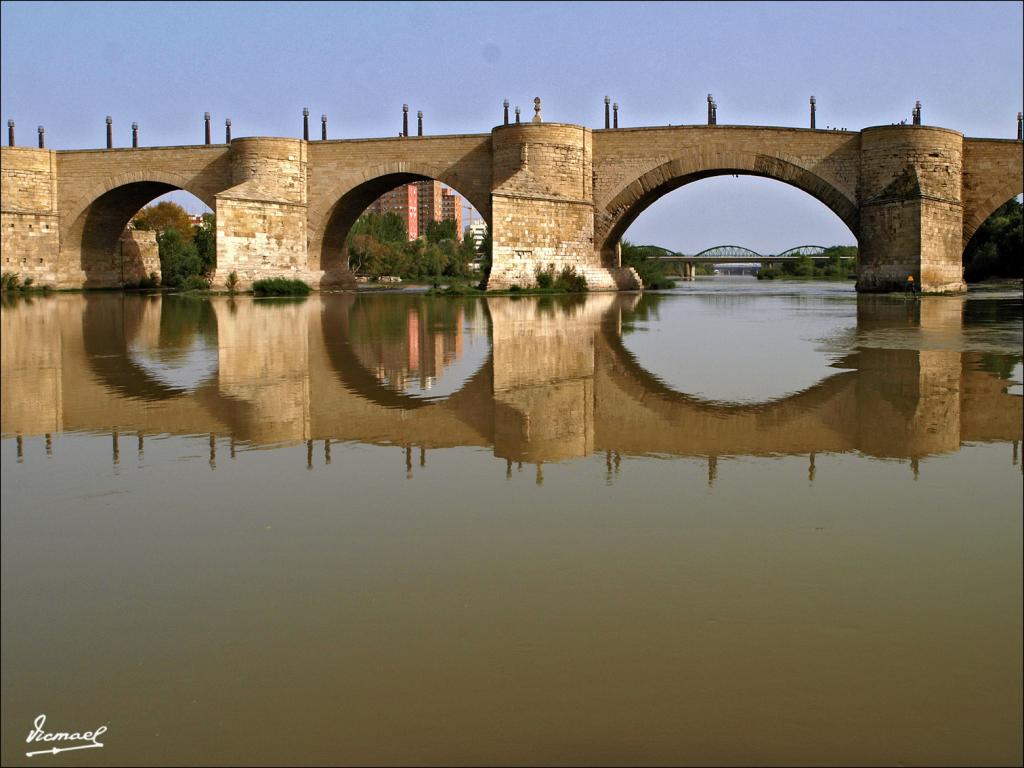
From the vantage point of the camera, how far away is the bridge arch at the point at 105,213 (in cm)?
3919

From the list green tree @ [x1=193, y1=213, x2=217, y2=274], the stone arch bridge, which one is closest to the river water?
the stone arch bridge

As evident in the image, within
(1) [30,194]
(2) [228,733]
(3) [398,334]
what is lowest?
(2) [228,733]

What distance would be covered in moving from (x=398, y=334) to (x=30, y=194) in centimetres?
2909

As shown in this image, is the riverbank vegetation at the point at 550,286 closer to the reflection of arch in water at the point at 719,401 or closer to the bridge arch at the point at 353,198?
the bridge arch at the point at 353,198

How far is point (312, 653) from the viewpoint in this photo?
133 inches

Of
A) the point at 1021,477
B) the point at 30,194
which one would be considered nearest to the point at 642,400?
the point at 1021,477

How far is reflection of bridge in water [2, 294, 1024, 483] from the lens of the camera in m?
7.02

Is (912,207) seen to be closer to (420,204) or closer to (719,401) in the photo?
(719,401)

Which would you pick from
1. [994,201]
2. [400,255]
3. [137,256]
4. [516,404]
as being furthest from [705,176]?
[400,255]

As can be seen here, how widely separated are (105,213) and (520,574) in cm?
4157

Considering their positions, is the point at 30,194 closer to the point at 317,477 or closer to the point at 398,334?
the point at 398,334

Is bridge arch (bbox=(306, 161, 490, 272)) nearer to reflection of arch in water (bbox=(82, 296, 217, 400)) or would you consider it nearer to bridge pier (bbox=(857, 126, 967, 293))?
reflection of arch in water (bbox=(82, 296, 217, 400))

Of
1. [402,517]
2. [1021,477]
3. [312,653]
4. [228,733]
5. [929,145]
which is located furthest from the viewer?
[929,145]

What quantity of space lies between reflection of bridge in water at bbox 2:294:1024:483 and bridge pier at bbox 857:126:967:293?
1981cm
